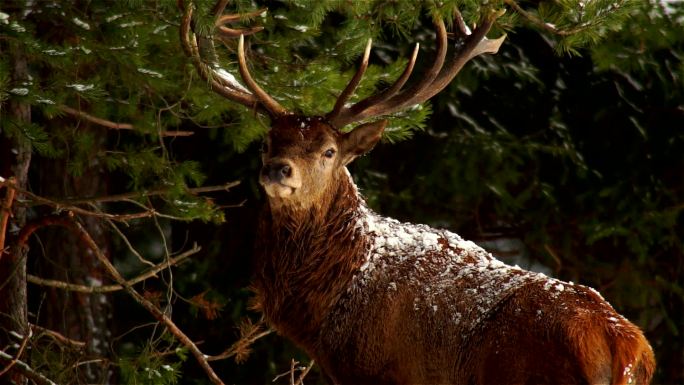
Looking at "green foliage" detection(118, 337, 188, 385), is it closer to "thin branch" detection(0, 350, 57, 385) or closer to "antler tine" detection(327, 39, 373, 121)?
"thin branch" detection(0, 350, 57, 385)

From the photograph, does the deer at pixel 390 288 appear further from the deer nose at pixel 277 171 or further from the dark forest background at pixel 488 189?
the dark forest background at pixel 488 189

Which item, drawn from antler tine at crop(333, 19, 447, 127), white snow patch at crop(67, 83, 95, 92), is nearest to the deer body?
antler tine at crop(333, 19, 447, 127)

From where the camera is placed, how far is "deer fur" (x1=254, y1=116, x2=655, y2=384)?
439 cm

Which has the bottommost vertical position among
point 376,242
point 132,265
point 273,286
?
point 132,265

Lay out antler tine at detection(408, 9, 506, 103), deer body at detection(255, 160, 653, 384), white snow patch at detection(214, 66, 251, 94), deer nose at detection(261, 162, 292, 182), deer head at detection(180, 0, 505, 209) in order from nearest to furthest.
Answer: deer body at detection(255, 160, 653, 384), deer nose at detection(261, 162, 292, 182), deer head at detection(180, 0, 505, 209), antler tine at detection(408, 9, 506, 103), white snow patch at detection(214, 66, 251, 94)

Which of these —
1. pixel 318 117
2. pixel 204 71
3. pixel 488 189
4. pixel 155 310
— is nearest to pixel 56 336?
pixel 155 310

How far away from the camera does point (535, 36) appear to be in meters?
9.78

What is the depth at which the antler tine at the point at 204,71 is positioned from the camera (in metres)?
5.40

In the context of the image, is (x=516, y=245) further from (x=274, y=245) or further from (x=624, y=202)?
(x=274, y=245)

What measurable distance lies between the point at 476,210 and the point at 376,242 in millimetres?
4350

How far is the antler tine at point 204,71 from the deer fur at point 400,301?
1.32ft

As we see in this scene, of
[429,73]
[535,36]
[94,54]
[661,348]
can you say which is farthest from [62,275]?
[661,348]

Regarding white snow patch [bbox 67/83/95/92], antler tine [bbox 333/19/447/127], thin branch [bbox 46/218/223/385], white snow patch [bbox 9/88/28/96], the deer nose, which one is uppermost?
antler tine [bbox 333/19/447/127]

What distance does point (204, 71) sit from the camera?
558 centimetres
